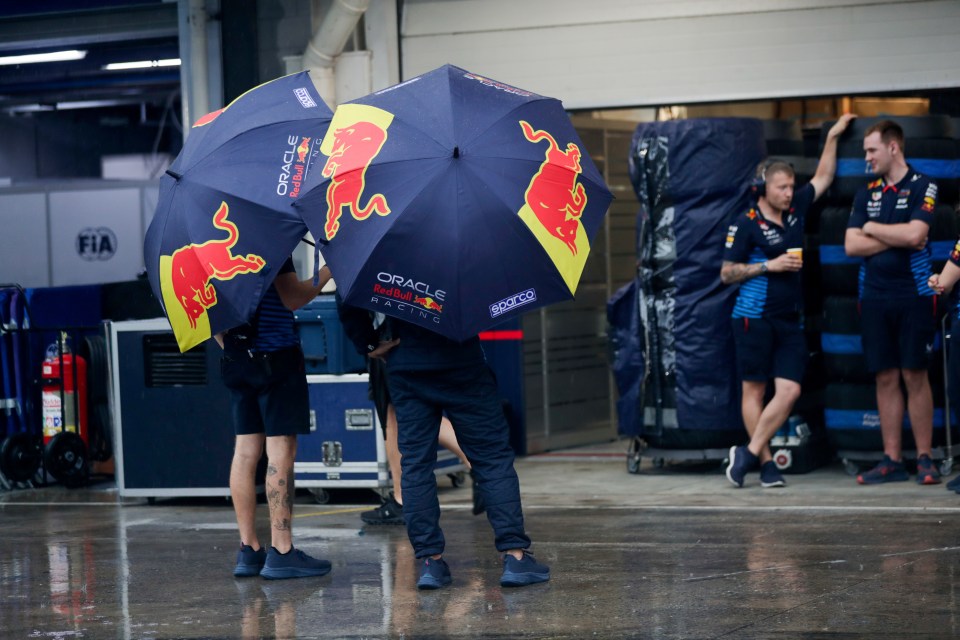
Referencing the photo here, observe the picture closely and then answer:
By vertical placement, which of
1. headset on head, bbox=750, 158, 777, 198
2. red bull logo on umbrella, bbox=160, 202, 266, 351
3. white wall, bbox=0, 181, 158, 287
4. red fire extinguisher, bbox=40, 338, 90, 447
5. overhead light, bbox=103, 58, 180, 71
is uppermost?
overhead light, bbox=103, 58, 180, 71

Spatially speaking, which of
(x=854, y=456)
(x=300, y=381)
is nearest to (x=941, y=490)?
(x=854, y=456)

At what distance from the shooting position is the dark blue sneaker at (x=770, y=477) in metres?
8.80

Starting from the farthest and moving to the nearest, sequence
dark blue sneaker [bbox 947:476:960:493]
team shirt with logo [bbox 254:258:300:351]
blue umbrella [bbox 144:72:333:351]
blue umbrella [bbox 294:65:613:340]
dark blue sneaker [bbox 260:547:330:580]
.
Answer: dark blue sneaker [bbox 947:476:960:493] → dark blue sneaker [bbox 260:547:330:580] → team shirt with logo [bbox 254:258:300:351] → blue umbrella [bbox 144:72:333:351] → blue umbrella [bbox 294:65:613:340]

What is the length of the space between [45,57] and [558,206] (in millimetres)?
9011

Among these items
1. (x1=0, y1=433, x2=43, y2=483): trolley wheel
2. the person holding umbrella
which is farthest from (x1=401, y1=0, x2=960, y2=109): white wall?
the person holding umbrella

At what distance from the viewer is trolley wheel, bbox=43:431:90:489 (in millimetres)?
10281

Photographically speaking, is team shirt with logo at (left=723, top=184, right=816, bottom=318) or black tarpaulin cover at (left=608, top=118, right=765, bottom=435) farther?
black tarpaulin cover at (left=608, top=118, right=765, bottom=435)

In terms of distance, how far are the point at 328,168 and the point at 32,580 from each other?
265cm

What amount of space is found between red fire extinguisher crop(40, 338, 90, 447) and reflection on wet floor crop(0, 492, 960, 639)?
91.3 inches

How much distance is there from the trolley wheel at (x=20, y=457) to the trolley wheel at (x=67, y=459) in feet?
0.84

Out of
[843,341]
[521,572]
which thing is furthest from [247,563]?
[843,341]

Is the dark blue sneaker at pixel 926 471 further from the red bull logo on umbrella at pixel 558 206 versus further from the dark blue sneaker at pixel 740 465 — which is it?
the red bull logo on umbrella at pixel 558 206

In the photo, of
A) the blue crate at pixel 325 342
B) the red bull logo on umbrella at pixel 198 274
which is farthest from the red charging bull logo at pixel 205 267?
the blue crate at pixel 325 342

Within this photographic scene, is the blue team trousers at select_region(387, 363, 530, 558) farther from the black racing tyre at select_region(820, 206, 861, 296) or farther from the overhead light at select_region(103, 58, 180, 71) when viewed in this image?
the overhead light at select_region(103, 58, 180, 71)
